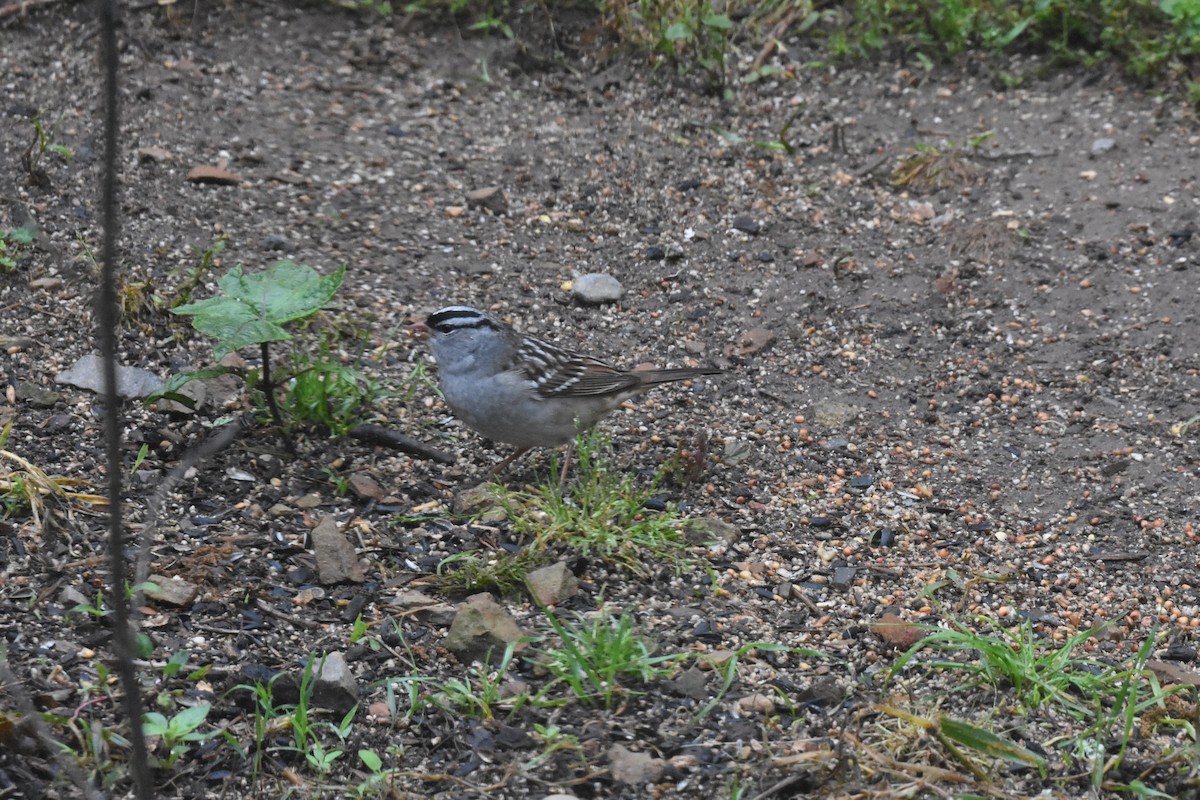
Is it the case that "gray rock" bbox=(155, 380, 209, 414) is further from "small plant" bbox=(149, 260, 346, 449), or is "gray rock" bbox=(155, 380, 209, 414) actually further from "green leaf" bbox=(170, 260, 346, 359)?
"green leaf" bbox=(170, 260, 346, 359)

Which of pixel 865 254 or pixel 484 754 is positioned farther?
pixel 865 254

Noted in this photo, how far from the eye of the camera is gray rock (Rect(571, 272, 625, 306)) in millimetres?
5934

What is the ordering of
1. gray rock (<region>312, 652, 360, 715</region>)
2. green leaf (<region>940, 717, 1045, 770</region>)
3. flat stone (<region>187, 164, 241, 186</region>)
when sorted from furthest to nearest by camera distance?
flat stone (<region>187, 164, 241, 186</region>)
gray rock (<region>312, 652, 360, 715</region>)
green leaf (<region>940, 717, 1045, 770</region>)

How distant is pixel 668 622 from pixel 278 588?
1.23m

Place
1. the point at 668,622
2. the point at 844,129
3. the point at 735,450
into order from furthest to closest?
the point at 844,129
the point at 735,450
the point at 668,622

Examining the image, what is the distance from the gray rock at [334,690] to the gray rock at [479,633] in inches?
14.5

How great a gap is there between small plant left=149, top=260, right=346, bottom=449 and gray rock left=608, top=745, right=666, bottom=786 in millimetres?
1759

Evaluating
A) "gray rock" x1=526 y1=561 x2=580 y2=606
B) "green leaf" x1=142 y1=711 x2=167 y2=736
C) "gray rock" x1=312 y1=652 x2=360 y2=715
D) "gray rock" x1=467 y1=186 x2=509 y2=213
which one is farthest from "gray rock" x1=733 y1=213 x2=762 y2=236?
"green leaf" x1=142 y1=711 x2=167 y2=736

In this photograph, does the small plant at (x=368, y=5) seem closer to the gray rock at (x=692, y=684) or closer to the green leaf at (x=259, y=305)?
the green leaf at (x=259, y=305)

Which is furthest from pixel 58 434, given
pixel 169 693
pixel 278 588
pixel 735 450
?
pixel 735 450

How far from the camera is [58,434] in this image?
14.8ft

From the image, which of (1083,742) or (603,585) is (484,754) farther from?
(1083,742)

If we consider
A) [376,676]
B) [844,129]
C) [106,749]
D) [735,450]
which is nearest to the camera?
[106,749]

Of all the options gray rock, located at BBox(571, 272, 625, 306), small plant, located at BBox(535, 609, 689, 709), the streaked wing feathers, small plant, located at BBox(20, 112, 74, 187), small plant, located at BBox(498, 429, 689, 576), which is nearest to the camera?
small plant, located at BBox(535, 609, 689, 709)
